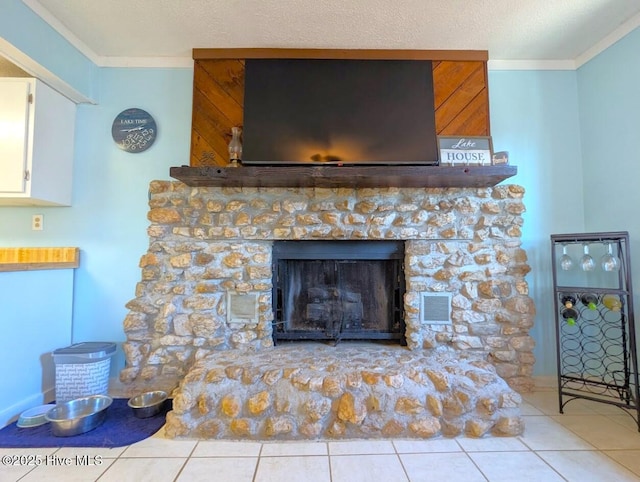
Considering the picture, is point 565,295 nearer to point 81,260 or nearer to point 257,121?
point 257,121

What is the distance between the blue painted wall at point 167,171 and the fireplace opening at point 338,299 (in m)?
0.97

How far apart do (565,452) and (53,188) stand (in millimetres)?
3267

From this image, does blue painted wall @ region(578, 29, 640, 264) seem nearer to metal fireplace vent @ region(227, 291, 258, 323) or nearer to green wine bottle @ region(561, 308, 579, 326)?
green wine bottle @ region(561, 308, 579, 326)

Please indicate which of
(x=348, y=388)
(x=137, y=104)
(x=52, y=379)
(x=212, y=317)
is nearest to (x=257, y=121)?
(x=137, y=104)

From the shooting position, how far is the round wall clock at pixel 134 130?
2236 millimetres

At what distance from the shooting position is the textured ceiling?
182cm

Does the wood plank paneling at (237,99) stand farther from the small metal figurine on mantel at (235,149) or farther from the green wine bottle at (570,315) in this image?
the green wine bottle at (570,315)

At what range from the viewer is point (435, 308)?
2152mm

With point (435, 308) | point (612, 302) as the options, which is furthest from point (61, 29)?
point (612, 302)

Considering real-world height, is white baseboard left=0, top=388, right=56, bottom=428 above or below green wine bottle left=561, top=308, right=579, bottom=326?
below

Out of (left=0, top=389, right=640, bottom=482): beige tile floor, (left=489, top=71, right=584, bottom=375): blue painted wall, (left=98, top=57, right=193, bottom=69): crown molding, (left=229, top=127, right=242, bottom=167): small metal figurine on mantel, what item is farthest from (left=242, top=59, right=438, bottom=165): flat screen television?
(left=0, top=389, right=640, bottom=482): beige tile floor

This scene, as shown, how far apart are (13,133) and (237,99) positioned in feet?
4.49

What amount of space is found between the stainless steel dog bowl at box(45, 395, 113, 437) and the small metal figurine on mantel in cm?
159

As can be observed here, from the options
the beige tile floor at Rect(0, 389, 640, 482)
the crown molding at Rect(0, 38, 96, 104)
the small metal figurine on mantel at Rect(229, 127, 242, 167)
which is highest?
the crown molding at Rect(0, 38, 96, 104)
